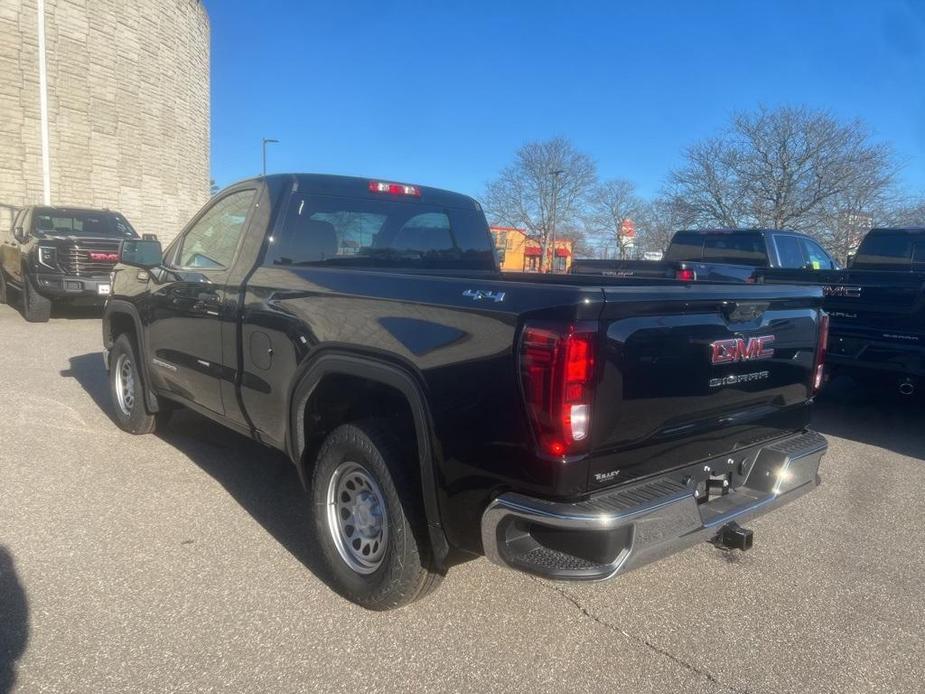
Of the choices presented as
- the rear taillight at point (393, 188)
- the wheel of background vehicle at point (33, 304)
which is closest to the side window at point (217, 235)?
the rear taillight at point (393, 188)

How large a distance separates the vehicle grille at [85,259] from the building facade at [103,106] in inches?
307

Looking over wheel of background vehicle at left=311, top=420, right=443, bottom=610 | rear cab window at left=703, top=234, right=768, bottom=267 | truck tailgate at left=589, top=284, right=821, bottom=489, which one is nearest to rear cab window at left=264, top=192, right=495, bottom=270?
wheel of background vehicle at left=311, top=420, right=443, bottom=610

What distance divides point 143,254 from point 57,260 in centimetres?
891

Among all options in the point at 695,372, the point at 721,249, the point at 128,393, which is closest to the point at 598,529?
the point at 695,372

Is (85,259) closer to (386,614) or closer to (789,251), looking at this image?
(386,614)

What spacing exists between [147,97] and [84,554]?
74.3 feet

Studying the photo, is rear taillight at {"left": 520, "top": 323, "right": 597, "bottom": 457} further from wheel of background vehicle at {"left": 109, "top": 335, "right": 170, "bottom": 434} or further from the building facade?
the building facade

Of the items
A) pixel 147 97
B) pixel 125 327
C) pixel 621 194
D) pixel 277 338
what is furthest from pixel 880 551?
pixel 621 194

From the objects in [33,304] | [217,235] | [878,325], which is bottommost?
[33,304]

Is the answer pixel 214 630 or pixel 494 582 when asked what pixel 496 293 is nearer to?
pixel 494 582

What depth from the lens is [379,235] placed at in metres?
4.46

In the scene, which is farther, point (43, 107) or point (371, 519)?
point (43, 107)

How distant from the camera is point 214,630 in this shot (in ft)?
9.89

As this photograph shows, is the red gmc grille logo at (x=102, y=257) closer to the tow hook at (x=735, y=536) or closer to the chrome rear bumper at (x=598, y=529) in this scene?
the chrome rear bumper at (x=598, y=529)
